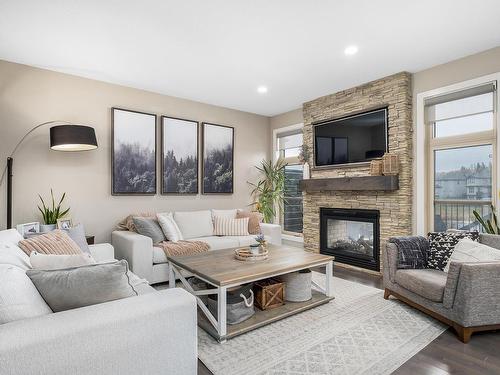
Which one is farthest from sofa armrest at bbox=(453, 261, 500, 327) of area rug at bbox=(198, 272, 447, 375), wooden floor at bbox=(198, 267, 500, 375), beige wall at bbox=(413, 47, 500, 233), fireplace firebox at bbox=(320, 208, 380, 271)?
fireplace firebox at bbox=(320, 208, 380, 271)

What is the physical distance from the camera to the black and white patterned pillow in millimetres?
2822

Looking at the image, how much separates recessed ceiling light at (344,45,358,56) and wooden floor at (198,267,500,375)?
9.24 feet

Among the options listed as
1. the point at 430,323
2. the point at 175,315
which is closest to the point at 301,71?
the point at 430,323

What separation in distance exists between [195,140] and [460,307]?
409 centimetres

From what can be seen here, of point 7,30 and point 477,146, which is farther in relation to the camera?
point 477,146

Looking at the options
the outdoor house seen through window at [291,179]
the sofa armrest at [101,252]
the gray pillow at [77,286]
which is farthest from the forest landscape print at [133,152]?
the gray pillow at [77,286]

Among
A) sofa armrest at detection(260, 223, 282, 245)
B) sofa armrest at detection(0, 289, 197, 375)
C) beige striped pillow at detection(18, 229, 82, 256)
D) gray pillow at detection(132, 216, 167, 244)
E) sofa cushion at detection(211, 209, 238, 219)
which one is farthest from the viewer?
sofa cushion at detection(211, 209, 238, 219)

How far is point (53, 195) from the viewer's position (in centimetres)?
374

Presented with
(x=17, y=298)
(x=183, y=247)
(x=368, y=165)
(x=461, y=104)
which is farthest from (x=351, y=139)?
(x=17, y=298)

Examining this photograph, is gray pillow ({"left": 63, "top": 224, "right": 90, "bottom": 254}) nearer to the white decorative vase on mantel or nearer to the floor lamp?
the floor lamp

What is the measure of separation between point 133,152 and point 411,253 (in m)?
3.80

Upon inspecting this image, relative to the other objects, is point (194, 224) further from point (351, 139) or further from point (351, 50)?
point (351, 50)

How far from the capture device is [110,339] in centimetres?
125

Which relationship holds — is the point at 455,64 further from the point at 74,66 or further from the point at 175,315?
the point at 74,66
